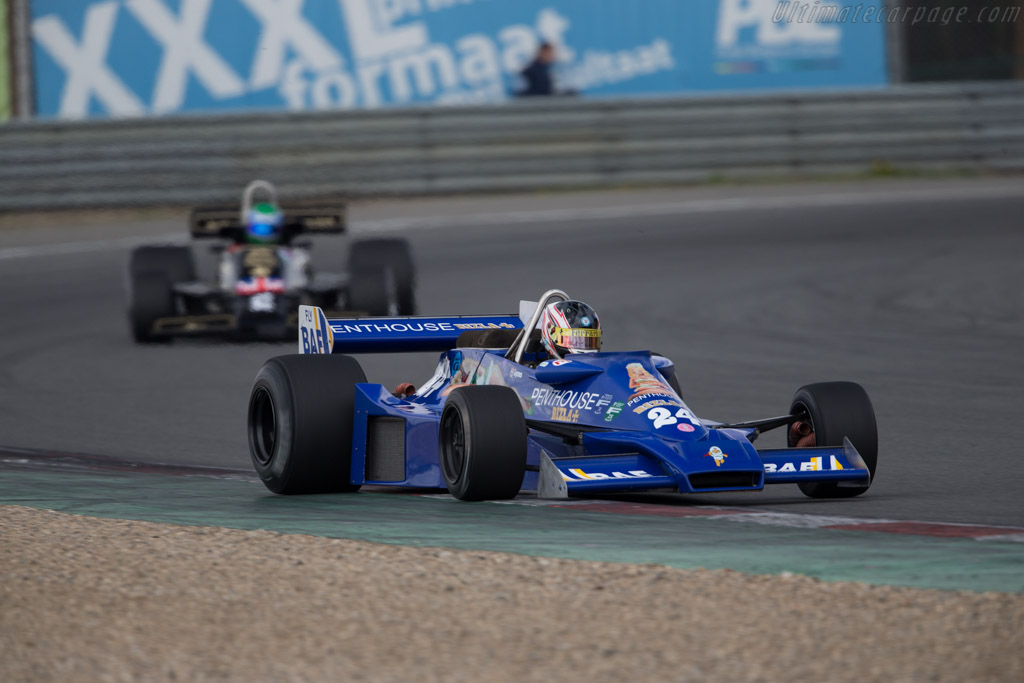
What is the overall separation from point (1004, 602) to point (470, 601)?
1667 millimetres

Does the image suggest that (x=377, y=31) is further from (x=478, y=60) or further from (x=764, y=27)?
(x=764, y=27)

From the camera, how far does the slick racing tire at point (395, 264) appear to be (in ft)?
47.8

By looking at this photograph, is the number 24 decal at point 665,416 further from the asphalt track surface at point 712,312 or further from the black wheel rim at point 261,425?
the black wheel rim at point 261,425

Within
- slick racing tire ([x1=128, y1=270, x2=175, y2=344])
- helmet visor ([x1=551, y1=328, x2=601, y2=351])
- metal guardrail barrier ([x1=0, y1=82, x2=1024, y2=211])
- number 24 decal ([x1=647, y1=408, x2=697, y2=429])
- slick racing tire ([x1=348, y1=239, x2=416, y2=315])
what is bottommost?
number 24 decal ([x1=647, y1=408, x2=697, y2=429])

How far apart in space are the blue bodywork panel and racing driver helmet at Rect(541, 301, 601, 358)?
18 centimetres

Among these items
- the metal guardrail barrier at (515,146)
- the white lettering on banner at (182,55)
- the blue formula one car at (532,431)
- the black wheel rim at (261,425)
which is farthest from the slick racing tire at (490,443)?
the white lettering on banner at (182,55)

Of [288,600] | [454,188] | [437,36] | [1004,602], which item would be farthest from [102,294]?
[1004,602]

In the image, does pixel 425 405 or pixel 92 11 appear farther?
pixel 92 11

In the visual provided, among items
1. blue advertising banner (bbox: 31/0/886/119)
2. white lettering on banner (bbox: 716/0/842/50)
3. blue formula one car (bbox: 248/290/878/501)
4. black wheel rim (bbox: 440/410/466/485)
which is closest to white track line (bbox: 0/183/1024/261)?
blue advertising banner (bbox: 31/0/886/119)

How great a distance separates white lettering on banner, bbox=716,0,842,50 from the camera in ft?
78.5

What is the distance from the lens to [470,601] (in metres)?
5.13

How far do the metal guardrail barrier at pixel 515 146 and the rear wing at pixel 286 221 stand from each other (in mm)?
6829

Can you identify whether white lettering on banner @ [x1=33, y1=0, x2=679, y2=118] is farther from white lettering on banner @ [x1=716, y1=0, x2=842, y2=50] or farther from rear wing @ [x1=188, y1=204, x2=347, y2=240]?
rear wing @ [x1=188, y1=204, x2=347, y2=240]

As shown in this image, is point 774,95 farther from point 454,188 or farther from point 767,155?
point 454,188
